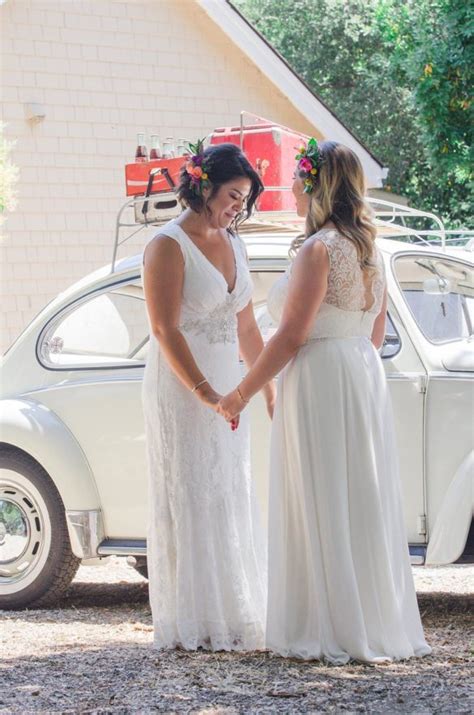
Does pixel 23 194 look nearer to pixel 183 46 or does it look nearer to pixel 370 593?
pixel 183 46

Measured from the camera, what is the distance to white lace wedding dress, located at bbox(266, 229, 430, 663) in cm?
511

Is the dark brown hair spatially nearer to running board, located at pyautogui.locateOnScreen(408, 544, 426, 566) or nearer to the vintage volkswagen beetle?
the vintage volkswagen beetle

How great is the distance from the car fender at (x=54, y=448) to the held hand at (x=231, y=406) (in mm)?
1759

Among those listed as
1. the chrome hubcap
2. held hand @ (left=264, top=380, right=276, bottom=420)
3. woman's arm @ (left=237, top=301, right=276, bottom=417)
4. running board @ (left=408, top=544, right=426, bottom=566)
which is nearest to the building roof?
the chrome hubcap

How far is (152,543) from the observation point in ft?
18.3

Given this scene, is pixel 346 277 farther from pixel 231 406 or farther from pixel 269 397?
pixel 269 397

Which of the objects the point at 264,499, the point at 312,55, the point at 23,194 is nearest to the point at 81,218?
the point at 23,194

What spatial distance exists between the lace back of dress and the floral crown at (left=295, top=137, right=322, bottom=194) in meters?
0.22

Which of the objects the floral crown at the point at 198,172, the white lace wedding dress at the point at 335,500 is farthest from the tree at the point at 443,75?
the white lace wedding dress at the point at 335,500

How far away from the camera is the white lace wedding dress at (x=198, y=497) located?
5461 mm

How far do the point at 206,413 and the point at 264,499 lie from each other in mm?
1221

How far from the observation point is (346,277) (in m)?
5.12

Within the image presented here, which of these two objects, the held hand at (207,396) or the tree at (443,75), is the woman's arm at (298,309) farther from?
the tree at (443,75)

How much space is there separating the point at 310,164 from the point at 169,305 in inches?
33.2
